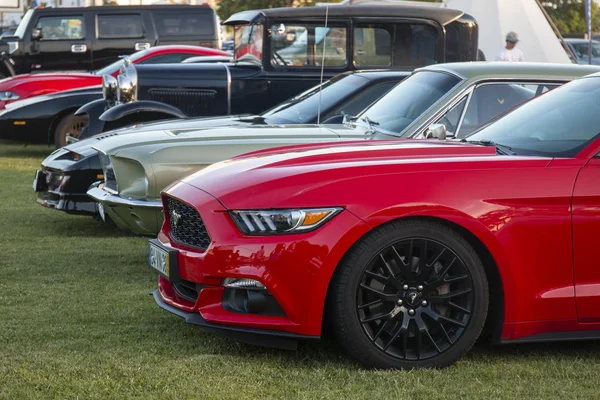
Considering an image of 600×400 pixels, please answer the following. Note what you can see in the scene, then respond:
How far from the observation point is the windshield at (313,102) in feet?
29.6

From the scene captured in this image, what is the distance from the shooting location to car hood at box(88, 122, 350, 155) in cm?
756

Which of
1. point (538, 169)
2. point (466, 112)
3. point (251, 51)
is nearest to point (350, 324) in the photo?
point (538, 169)

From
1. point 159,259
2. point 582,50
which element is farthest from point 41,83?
point 582,50

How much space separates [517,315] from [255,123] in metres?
4.60

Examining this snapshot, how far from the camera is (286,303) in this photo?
15.1 ft

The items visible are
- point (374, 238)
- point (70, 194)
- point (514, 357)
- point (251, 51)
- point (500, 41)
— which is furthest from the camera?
point (500, 41)

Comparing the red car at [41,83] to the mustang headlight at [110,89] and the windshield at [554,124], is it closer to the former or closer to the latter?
the mustang headlight at [110,89]

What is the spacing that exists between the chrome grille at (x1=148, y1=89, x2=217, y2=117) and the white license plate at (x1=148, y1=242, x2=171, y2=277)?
6.61m

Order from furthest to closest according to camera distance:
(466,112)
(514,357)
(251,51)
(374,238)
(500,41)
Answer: (500,41) → (251,51) → (466,112) → (514,357) → (374,238)

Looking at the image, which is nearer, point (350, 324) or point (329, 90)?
point (350, 324)

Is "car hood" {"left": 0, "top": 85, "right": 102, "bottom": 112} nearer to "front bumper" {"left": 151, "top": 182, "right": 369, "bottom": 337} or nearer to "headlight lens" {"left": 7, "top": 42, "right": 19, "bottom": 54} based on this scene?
"headlight lens" {"left": 7, "top": 42, "right": 19, "bottom": 54}

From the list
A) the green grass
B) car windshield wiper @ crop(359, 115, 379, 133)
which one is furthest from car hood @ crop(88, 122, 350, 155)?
the green grass

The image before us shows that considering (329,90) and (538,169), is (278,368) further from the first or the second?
(329,90)

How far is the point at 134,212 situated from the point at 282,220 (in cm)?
309
